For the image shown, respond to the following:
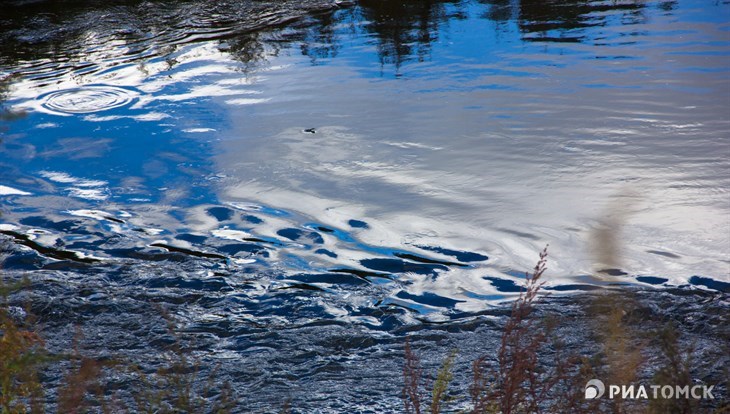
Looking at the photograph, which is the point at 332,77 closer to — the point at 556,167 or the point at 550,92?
the point at 550,92

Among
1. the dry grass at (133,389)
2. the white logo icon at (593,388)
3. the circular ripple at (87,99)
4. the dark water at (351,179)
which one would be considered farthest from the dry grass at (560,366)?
the circular ripple at (87,99)

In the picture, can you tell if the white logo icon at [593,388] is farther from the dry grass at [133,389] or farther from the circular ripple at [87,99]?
the circular ripple at [87,99]

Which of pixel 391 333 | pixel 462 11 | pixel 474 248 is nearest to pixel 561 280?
pixel 474 248

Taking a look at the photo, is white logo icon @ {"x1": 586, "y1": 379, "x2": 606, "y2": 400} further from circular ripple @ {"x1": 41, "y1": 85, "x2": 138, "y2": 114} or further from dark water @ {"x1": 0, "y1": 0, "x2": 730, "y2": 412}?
circular ripple @ {"x1": 41, "y1": 85, "x2": 138, "y2": 114}

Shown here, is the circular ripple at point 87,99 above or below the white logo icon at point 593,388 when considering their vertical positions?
above

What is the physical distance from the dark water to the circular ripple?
1.1 inches

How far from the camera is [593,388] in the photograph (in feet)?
9.34

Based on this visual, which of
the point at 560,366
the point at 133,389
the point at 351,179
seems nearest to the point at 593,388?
the point at 560,366

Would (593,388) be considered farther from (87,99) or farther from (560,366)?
(87,99)

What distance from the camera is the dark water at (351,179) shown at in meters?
3.84

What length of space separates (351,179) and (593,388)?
2550 mm

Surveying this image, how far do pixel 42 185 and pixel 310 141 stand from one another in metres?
1.84

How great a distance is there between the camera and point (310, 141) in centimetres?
562

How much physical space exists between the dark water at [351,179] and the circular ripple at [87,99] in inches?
1.1
